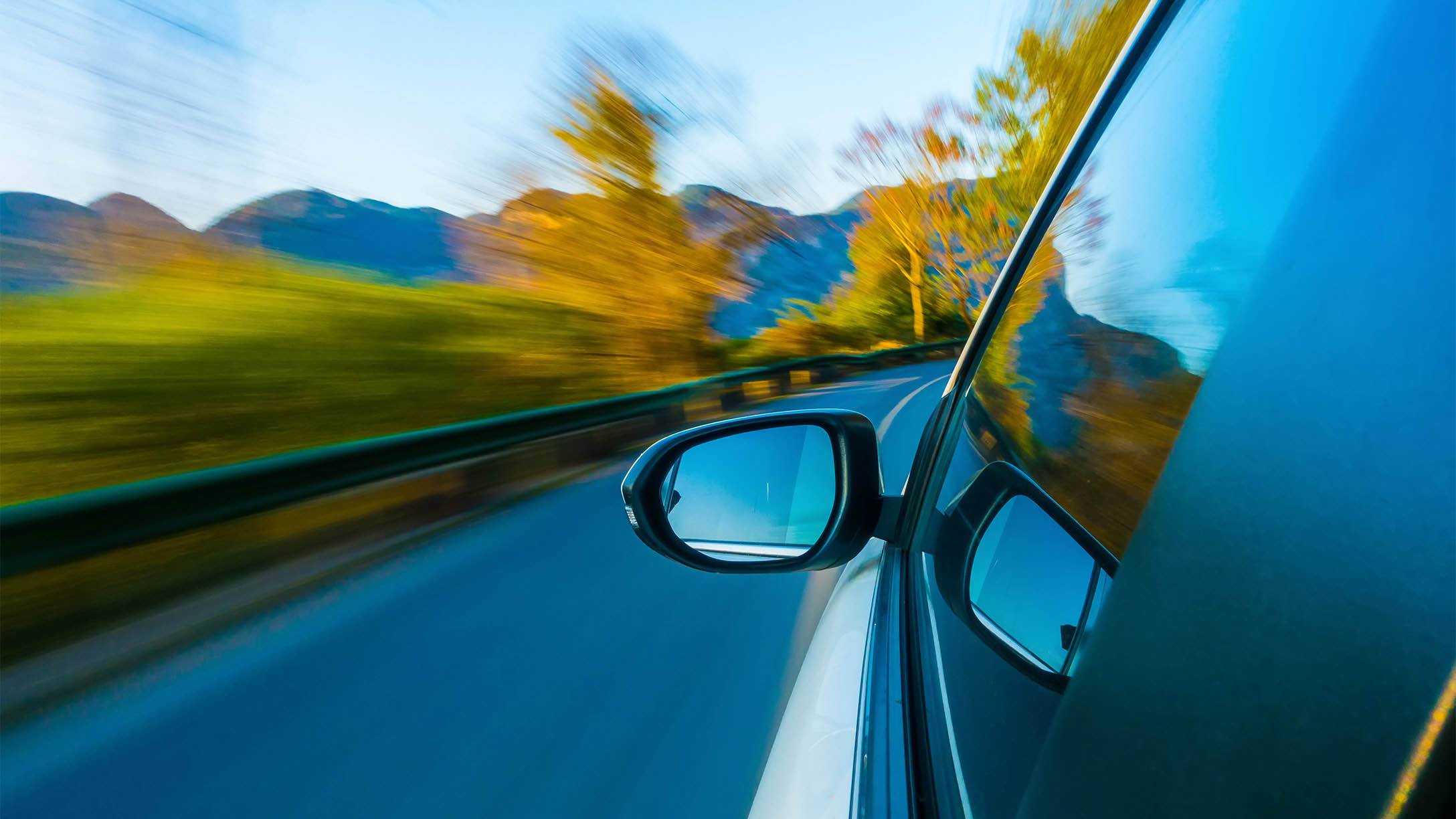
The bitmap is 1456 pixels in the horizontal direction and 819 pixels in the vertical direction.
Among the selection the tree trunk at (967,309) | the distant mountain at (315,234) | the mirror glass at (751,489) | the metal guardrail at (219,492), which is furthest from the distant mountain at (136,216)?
the tree trunk at (967,309)

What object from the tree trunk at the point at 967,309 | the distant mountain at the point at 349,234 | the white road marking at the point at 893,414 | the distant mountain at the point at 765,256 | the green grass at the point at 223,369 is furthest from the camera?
the tree trunk at the point at 967,309

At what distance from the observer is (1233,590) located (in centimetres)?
A: 50

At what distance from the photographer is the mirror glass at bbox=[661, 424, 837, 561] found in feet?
7.24

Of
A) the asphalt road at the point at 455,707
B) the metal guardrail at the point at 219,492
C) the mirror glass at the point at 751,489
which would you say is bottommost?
the asphalt road at the point at 455,707

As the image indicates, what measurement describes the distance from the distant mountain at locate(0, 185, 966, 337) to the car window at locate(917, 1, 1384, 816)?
5.57 metres

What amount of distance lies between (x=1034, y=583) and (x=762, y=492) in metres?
1.53

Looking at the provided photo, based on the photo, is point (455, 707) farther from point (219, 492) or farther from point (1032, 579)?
point (1032, 579)

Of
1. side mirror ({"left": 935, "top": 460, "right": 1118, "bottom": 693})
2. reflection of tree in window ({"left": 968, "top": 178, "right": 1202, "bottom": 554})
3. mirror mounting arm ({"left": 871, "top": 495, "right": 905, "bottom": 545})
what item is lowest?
mirror mounting arm ({"left": 871, "top": 495, "right": 905, "bottom": 545})

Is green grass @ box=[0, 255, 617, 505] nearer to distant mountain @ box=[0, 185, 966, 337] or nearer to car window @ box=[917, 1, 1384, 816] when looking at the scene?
distant mountain @ box=[0, 185, 966, 337]

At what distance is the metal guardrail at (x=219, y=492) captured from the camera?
3.11m

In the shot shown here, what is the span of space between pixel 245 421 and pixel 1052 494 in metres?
5.93

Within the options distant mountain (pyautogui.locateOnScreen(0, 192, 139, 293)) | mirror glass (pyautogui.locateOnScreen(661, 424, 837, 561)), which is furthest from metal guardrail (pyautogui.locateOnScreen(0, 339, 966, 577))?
mirror glass (pyautogui.locateOnScreen(661, 424, 837, 561))

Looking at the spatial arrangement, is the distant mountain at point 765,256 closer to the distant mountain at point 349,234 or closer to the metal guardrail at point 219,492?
the distant mountain at point 349,234

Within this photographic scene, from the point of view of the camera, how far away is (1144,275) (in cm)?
89
